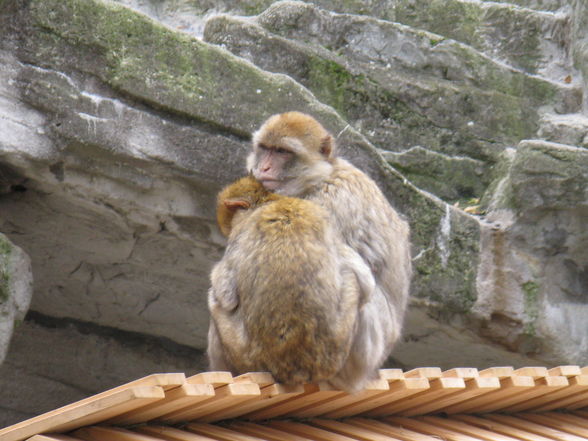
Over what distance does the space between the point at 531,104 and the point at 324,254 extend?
3.69 m

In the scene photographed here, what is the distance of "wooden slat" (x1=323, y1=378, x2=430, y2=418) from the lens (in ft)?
13.3

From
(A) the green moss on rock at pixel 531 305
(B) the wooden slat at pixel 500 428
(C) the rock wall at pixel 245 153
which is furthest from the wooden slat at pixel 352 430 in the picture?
(A) the green moss on rock at pixel 531 305

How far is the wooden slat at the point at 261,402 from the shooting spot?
3725mm

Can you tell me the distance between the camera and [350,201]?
4.44m

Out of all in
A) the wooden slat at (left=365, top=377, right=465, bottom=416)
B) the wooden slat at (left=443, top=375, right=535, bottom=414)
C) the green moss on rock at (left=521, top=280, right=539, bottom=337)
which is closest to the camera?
the wooden slat at (left=365, top=377, right=465, bottom=416)

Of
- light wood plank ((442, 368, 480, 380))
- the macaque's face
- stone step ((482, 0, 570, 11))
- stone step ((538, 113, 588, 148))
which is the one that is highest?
stone step ((482, 0, 570, 11))

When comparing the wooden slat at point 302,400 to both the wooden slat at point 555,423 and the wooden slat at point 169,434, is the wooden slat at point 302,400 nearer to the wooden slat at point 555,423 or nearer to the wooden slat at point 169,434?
the wooden slat at point 169,434

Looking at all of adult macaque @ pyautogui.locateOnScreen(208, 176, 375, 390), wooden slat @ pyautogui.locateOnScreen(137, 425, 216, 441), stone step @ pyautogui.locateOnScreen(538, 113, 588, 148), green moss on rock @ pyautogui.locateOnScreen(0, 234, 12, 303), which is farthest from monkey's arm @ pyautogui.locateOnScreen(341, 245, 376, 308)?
stone step @ pyautogui.locateOnScreen(538, 113, 588, 148)

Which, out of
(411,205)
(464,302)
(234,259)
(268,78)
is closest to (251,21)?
(268,78)

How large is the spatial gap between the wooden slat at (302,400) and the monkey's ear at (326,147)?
4.09ft

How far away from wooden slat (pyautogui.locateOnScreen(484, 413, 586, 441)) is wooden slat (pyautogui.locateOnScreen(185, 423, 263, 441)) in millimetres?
1412

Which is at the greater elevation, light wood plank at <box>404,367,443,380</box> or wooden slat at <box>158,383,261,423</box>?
light wood plank at <box>404,367,443,380</box>

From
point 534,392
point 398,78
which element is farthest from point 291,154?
point 398,78

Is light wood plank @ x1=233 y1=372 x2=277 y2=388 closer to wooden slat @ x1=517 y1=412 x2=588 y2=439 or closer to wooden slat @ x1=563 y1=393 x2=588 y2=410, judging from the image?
wooden slat @ x1=517 y1=412 x2=588 y2=439
